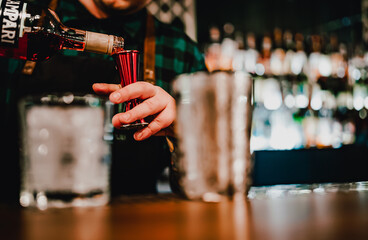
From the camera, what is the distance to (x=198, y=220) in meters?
0.33

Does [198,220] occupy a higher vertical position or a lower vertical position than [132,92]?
lower

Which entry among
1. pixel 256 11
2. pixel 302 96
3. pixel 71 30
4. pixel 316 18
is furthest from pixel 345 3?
pixel 71 30

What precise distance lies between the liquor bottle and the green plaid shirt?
449 mm

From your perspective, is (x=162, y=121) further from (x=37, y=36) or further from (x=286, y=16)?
(x=286, y=16)

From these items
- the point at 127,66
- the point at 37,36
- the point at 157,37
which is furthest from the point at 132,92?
the point at 157,37

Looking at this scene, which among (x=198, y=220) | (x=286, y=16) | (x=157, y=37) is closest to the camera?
(x=198, y=220)

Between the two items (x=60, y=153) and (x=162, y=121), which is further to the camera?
(x=162, y=121)

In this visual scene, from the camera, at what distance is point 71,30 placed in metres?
0.74

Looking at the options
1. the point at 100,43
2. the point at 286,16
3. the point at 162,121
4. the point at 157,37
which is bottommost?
the point at 162,121

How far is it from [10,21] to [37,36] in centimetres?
14

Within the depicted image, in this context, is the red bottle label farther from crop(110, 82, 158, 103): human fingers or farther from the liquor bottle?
crop(110, 82, 158, 103): human fingers

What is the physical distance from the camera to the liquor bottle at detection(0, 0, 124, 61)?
0.56 metres

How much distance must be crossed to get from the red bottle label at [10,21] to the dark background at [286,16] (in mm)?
2604

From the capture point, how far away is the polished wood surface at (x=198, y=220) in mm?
280
